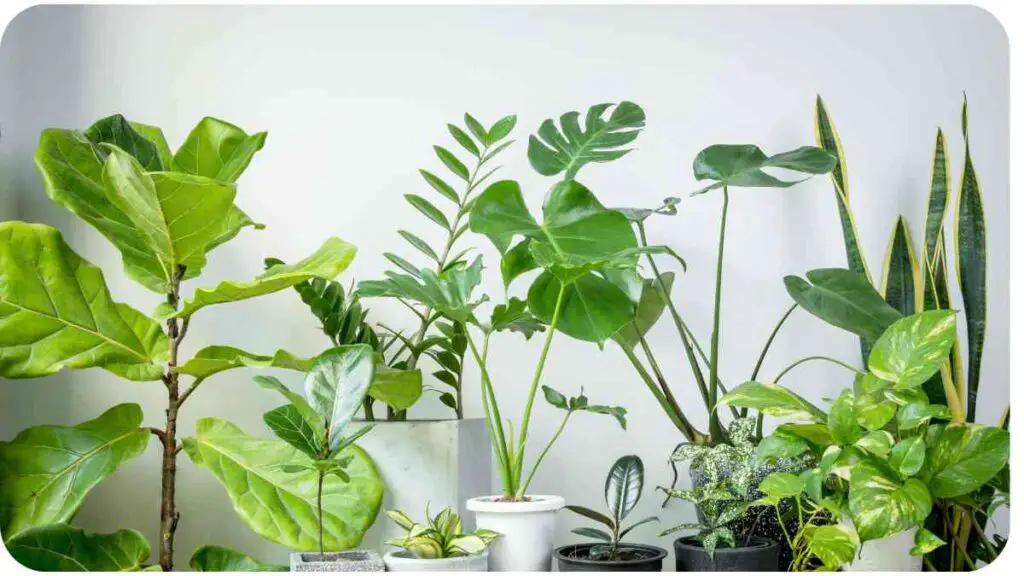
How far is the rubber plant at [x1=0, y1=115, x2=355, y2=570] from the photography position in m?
0.97

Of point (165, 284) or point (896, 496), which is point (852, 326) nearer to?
point (896, 496)

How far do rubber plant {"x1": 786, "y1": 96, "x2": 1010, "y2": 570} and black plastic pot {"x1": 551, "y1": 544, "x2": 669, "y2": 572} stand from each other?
0.38m

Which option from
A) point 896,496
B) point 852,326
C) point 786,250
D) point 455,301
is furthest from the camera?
point 786,250

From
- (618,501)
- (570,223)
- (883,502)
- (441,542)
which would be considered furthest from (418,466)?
(883,502)

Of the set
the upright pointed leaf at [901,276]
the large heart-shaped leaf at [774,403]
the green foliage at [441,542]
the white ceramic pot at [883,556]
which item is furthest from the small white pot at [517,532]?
the upright pointed leaf at [901,276]

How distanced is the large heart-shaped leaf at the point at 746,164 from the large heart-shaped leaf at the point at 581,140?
0.10 meters

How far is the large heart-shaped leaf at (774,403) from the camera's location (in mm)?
947

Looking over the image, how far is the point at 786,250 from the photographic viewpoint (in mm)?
1373

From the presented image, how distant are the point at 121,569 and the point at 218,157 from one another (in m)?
0.52

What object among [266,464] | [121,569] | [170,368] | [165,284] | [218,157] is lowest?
[121,569]

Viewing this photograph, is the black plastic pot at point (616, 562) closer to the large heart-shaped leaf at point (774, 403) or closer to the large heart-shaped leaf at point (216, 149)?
the large heart-shaped leaf at point (774, 403)

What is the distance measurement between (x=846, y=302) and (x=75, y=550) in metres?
0.99

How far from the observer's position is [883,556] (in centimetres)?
98

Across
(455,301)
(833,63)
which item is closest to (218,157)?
(455,301)
